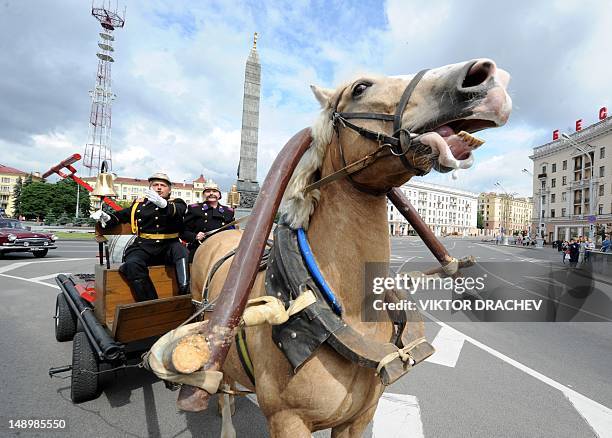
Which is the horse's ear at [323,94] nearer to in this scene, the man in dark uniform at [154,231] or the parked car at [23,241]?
the man in dark uniform at [154,231]

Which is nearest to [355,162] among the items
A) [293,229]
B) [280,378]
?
[293,229]

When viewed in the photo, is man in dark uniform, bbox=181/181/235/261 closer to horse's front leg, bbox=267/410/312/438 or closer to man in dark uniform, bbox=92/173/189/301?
man in dark uniform, bbox=92/173/189/301

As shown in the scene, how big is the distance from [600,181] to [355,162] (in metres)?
61.0

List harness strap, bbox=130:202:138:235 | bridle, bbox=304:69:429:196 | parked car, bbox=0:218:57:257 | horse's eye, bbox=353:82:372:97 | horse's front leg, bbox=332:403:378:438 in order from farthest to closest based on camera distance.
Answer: parked car, bbox=0:218:57:257, harness strap, bbox=130:202:138:235, horse's front leg, bbox=332:403:378:438, horse's eye, bbox=353:82:372:97, bridle, bbox=304:69:429:196

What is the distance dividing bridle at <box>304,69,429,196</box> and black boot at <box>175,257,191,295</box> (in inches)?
107

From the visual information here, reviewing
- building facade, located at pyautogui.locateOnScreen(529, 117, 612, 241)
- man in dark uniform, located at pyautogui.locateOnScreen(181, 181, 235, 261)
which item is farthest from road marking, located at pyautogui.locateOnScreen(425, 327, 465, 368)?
building facade, located at pyautogui.locateOnScreen(529, 117, 612, 241)

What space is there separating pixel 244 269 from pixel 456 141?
31.0 inches

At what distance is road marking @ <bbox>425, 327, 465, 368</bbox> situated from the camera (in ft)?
15.0

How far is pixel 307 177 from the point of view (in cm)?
142

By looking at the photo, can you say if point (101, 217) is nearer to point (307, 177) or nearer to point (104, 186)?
point (104, 186)

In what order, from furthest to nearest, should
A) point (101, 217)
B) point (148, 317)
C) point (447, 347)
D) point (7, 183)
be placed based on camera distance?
point (7, 183)
point (447, 347)
point (101, 217)
point (148, 317)

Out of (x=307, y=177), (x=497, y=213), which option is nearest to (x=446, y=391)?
(x=307, y=177)

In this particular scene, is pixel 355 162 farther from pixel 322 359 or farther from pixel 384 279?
pixel 322 359

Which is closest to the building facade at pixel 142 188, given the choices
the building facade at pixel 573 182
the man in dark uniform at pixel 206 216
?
the building facade at pixel 573 182
